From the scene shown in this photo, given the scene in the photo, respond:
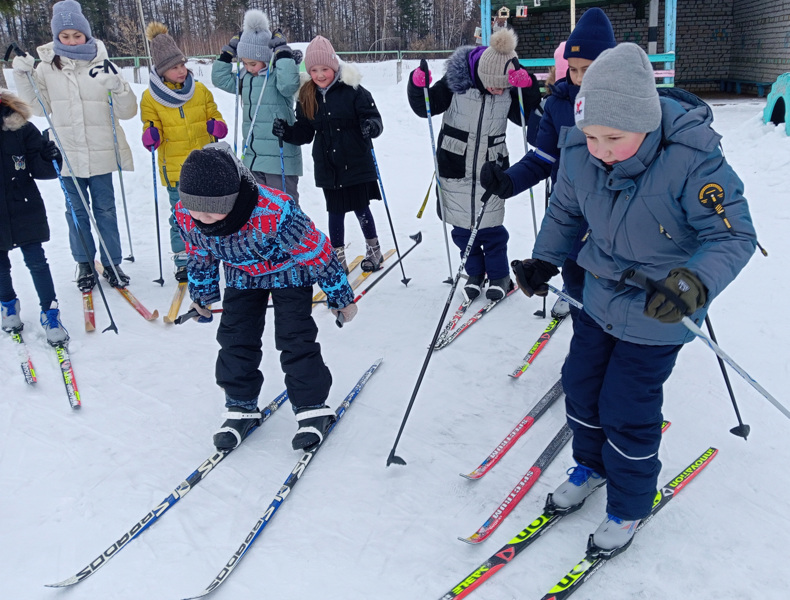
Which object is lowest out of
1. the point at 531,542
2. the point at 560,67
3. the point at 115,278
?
the point at 531,542

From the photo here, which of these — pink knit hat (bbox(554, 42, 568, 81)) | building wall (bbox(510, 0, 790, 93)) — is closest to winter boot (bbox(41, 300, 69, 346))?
pink knit hat (bbox(554, 42, 568, 81))

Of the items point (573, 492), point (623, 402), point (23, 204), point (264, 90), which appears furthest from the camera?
point (264, 90)

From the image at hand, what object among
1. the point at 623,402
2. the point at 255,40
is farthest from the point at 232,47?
the point at 623,402

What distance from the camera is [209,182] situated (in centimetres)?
234

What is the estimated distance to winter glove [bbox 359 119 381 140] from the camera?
4.54m

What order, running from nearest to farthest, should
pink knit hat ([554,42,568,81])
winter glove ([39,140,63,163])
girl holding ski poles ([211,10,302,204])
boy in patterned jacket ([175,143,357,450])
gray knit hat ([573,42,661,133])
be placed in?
gray knit hat ([573,42,661,133])
boy in patterned jacket ([175,143,357,450])
pink knit hat ([554,42,568,81])
winter glove ([39,140,63,163])
girl holding ski poles ([211,10,302,204])

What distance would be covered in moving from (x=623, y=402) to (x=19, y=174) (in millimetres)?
3810

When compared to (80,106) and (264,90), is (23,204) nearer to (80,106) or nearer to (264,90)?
(80,106)

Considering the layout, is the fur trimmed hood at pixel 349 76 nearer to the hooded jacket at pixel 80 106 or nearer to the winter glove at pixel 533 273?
the hooded jacket at pixel 80 106

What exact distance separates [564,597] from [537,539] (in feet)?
0.94

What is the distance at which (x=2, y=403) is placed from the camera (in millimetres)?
3316

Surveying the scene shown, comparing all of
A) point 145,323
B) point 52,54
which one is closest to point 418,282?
point 145,323

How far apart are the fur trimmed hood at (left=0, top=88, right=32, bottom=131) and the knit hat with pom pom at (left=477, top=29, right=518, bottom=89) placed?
9.51ft

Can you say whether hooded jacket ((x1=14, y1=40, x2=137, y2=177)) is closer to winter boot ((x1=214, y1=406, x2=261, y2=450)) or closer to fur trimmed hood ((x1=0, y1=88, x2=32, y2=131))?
fur trimmed hood ((x1=0, y1=88, x2=32, y2=131))
